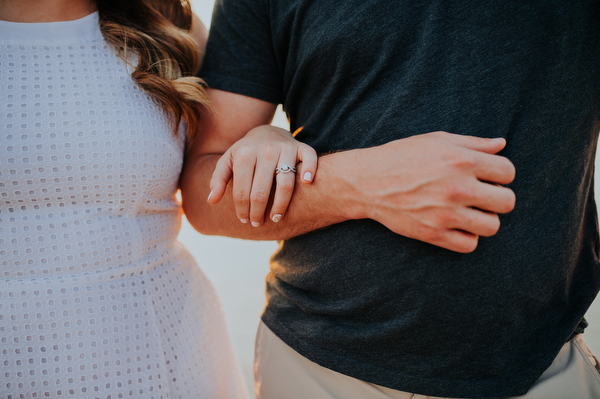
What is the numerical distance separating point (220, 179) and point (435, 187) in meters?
0.49

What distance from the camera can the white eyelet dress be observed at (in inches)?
34.7

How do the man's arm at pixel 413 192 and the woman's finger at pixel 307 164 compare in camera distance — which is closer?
the man's arm at pixel 413 192

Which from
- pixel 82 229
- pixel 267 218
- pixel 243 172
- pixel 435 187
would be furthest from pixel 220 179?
pixel 435 187

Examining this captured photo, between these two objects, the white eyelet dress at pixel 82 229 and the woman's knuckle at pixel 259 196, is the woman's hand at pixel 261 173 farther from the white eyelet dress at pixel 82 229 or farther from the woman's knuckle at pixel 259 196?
the white eyelet dress at pixel 82 229

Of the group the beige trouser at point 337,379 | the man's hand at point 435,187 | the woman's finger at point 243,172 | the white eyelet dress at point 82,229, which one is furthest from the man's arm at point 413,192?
the beige trouser at point 337,379

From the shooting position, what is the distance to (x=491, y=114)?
85 centimetres

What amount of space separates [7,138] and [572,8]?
1356 mm

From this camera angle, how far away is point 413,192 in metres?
0.76

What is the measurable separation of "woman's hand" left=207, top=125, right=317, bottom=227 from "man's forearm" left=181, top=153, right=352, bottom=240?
38 mm

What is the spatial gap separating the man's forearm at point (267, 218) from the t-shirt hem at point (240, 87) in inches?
8.7

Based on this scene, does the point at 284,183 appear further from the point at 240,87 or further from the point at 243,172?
the point at 240,87

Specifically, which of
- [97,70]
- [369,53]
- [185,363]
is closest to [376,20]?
[369,53]

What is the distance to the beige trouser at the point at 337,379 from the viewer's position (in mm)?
891

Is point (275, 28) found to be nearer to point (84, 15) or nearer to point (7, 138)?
point (84, 15)
